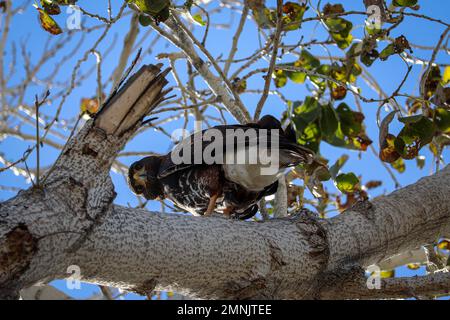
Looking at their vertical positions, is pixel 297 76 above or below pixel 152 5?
above

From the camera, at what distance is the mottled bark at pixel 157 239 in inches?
→ 64.1

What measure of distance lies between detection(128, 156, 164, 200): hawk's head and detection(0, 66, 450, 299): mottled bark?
1.51m

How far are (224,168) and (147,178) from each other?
1.88 feet

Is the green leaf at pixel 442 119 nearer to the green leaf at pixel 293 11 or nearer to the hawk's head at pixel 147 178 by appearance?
the green leaf at pixel 293 11

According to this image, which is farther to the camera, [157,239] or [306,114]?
[306,114]

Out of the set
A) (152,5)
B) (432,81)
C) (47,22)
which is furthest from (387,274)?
(47,22)

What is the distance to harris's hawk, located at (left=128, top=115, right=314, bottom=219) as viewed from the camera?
2.90m

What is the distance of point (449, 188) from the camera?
243 centimetres

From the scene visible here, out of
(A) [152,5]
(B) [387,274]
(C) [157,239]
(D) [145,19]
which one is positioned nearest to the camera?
(C) [157,239]

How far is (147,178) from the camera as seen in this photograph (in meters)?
3.55

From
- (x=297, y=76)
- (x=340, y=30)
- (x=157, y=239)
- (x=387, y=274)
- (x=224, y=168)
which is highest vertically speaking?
(x=340, y=30)

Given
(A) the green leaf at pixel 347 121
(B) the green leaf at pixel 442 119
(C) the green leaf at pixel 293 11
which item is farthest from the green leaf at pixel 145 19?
(B) the green leaf at pixel 442 119

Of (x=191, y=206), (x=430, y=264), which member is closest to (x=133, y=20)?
(x=191, y=206)

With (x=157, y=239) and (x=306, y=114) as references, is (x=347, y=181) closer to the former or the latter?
(x=306, y=114)
